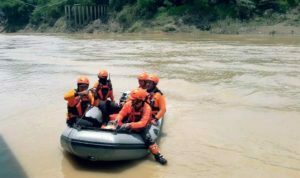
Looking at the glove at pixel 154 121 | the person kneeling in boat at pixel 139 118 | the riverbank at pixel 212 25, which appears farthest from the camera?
the riverbank at pixel 212 25

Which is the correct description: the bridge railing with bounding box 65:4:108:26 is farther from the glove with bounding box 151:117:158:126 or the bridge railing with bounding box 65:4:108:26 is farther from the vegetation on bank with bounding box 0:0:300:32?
the glove with bounding box 151:117:158:126

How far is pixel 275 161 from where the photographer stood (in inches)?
284

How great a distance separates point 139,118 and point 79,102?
107 cm

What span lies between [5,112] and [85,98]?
3798mm

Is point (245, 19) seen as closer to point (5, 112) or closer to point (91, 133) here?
point (5, 112)

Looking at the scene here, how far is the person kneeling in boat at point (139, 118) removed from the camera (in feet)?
22.8

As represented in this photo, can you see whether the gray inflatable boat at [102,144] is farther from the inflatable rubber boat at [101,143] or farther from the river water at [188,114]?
the river water at [188,114]

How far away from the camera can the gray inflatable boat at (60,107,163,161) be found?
21.5 feet

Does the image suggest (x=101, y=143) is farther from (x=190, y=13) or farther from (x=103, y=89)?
(x=190, y=13)

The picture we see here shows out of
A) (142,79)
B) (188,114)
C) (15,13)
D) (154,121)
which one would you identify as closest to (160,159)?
(154,121)

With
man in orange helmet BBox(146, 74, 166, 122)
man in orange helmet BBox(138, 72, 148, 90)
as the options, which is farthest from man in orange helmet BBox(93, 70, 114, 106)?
man in orange helmet BBox(146, 74, 166, 122)

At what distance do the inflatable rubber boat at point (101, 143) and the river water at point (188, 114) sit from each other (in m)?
0.30

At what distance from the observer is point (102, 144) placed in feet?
21.5

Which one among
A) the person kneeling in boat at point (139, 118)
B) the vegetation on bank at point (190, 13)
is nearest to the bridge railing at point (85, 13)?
the vegetation on bank at point (190, 13)
